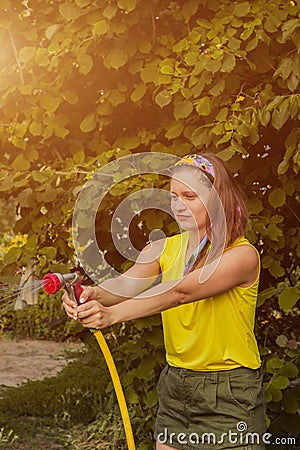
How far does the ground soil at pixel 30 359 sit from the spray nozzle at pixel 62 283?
12.2 ft

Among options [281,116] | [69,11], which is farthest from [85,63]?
[281,116]

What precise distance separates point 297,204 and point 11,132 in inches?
51.7

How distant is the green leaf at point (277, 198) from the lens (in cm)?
356

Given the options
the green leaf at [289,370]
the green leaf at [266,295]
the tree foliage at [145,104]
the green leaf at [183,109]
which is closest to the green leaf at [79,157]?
the tree foliage at [145,104]

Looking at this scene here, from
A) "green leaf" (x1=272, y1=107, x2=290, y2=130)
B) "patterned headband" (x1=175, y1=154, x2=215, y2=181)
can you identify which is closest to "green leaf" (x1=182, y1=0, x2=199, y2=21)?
"green leaf" (x1=272, y1=107, x2=290, y2=130)

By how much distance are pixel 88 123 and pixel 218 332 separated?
155cm

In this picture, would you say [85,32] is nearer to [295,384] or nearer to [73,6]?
[73,6]

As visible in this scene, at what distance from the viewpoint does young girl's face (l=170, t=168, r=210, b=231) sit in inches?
102

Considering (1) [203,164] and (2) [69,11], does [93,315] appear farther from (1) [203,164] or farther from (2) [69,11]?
(2) [69,11]

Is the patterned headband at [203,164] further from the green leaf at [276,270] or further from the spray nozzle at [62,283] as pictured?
the green leaf at [276,270]

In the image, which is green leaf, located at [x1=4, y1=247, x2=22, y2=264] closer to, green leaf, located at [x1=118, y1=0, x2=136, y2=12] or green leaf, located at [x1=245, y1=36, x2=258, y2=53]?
green leaf, located at [x1=118, y1=0, x2=136, y2=12]

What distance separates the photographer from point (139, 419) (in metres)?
4.14

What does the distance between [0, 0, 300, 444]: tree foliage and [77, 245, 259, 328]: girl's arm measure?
80cm

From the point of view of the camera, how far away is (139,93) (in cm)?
370
